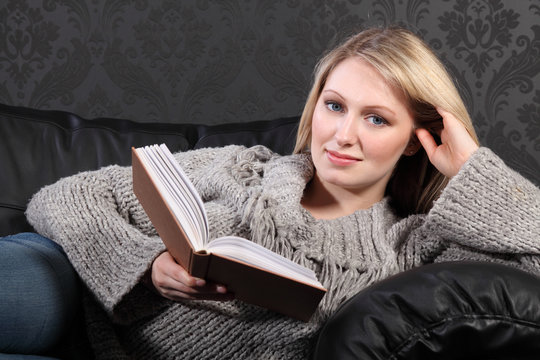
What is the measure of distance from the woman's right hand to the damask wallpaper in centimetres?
145

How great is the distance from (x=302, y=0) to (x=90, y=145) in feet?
3.50

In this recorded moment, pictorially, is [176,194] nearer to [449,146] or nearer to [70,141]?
[449,146]

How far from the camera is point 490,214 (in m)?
1.37

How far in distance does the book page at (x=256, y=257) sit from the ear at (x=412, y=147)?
0.64 meters

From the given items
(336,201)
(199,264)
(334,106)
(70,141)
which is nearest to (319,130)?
(334,106)

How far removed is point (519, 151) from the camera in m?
2.45

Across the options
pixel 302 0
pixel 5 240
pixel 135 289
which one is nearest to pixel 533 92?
pixel 302 0

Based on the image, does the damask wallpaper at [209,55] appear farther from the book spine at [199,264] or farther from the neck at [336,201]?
the book spine at [199,264]

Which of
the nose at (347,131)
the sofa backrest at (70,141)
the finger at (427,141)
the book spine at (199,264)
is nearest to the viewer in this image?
the book spine at (199,264)

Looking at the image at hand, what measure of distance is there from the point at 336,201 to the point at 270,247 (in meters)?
0.28

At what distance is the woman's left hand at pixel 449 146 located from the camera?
57.7 inches

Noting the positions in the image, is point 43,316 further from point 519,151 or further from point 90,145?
point 519,151

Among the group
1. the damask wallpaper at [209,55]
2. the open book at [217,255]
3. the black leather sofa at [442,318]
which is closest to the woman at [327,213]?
the open book at [217,255]

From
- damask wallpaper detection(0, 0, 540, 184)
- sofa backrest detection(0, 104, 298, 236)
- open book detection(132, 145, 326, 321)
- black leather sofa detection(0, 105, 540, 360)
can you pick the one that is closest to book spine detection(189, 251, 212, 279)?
open book detection(132, 145, 326, 321)
